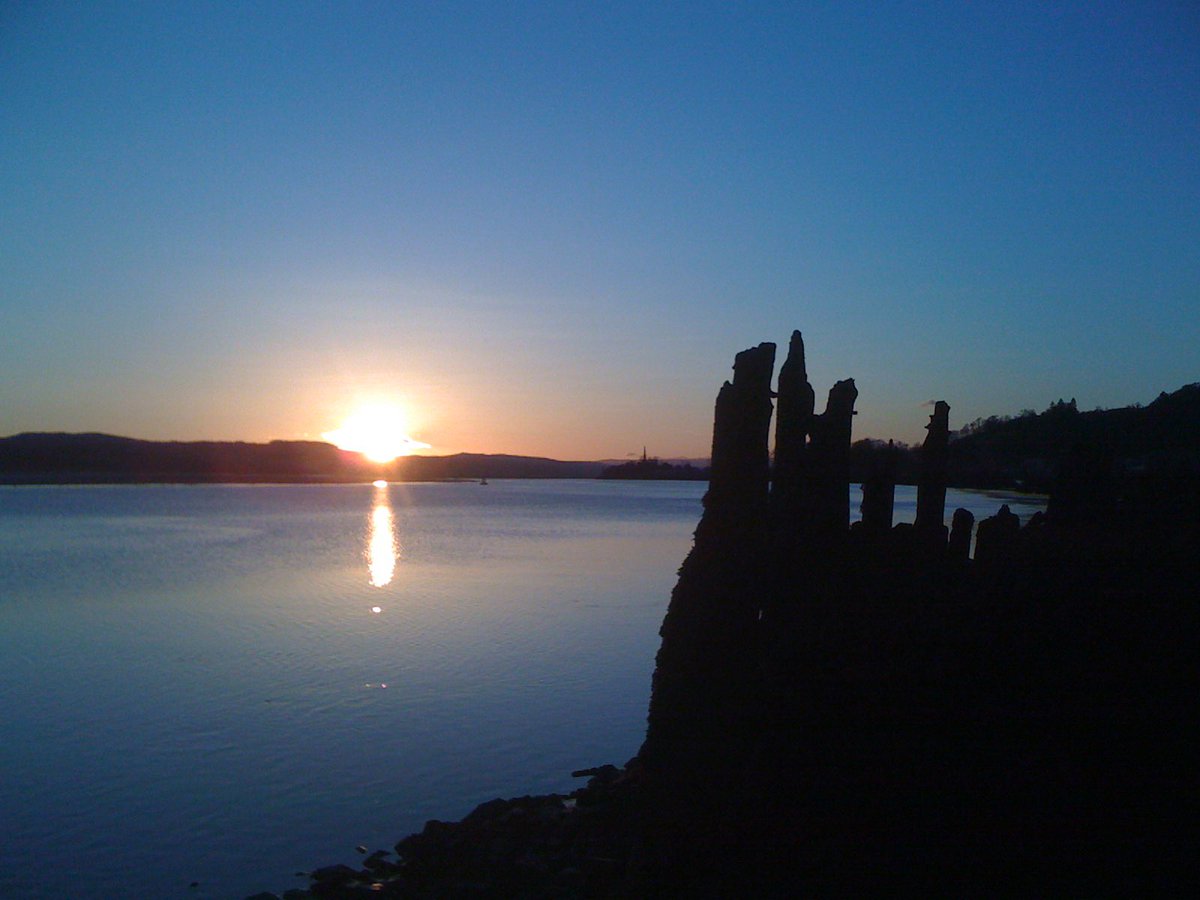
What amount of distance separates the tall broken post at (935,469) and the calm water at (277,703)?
682 centimetres

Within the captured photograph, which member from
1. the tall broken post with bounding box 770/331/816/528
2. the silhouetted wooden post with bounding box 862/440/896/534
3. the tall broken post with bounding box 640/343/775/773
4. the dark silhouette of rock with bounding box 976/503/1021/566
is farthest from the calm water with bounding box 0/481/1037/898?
the dark silhouette of rock with bounding box 976/503/1021/566

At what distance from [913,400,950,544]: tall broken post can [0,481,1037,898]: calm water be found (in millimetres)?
6820

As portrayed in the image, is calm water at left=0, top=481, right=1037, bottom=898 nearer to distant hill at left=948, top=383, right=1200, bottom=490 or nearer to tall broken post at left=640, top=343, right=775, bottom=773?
tall broken post at left=640, top=343, right=775, bottom=773

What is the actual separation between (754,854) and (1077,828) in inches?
108

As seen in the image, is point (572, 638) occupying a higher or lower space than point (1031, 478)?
lower

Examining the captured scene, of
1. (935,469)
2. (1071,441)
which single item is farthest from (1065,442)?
(935,469)

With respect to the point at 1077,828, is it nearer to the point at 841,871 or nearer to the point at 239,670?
the point at 841,871

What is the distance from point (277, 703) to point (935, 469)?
13.8 m

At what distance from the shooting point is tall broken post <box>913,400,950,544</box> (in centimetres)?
1273

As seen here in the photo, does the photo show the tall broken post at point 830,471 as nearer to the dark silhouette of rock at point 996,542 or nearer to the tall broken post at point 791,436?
the tall broken post at point 791,436

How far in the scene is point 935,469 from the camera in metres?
13.3

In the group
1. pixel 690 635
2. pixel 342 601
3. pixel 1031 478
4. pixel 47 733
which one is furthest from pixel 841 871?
pixel 1031 478

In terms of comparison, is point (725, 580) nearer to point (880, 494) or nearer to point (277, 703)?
point (880, 494)

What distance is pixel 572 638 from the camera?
84.4 ft
